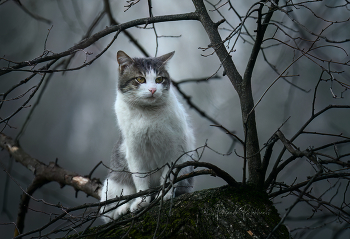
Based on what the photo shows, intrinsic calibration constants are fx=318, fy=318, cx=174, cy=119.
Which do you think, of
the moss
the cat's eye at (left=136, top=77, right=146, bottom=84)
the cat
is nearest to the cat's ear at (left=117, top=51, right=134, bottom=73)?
the cat

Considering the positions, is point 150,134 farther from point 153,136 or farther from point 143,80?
point 143,80

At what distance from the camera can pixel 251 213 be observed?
4.26ft

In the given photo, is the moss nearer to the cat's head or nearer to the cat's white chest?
the cat's white chest

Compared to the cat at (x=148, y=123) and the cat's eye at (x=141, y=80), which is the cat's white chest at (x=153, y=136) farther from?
the cat's eye at (x=141, y=80)

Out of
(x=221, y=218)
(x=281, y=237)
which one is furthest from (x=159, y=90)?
(x=281, y=237)

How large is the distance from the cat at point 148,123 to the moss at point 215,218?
1.43 feet

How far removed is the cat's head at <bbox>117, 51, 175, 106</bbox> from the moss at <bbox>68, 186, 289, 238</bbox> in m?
0.68

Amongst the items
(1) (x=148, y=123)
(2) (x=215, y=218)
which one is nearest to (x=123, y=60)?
(1) (x=148, y=123)

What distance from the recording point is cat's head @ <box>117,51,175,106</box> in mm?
1855

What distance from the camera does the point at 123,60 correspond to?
6.64ft

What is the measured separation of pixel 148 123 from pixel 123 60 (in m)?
0.47

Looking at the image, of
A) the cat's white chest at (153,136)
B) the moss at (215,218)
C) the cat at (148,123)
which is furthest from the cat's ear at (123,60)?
the moss at (215,218)

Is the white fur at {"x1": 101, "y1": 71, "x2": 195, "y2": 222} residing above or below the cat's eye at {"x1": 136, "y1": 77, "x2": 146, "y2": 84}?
below

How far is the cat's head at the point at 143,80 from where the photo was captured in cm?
186
